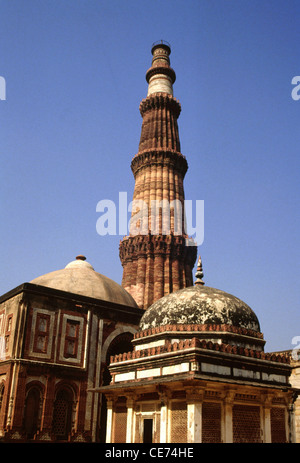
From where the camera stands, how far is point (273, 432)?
1573cm

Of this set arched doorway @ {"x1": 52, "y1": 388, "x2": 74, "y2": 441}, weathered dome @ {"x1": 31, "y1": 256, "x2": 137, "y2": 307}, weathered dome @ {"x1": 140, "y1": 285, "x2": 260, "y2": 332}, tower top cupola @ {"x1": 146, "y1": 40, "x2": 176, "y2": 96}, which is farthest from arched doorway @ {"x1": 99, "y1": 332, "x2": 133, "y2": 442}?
tower top cupola @ {"x1": 146, "y1": 40, "x2": 176, "y2": 96}

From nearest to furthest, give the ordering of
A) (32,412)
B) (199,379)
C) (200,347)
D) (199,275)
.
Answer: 1. (199,379)
2. (200,347)
3. (32,412)
4. (199,275)

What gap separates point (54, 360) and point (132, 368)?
5268mm

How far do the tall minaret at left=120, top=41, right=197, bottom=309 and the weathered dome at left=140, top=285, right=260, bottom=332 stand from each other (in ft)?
43.6

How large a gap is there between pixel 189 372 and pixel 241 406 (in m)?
2.62

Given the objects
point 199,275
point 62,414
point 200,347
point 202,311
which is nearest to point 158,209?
point 199,275

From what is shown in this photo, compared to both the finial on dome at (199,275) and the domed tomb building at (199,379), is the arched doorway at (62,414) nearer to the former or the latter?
the domed tomb building at (199,379)

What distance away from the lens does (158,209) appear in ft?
111

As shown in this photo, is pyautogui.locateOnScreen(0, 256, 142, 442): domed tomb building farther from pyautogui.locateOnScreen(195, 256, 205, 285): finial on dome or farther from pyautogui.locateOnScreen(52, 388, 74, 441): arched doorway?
pyautogui.locateOnScreen(195, 256, 205, 285): finial on dome

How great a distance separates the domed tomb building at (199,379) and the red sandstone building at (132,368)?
0.04m

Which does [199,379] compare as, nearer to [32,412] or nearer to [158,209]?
[32,412]

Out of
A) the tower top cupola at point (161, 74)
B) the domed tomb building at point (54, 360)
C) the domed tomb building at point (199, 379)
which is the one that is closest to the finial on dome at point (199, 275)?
the domed tomb building at point (199, 379)
